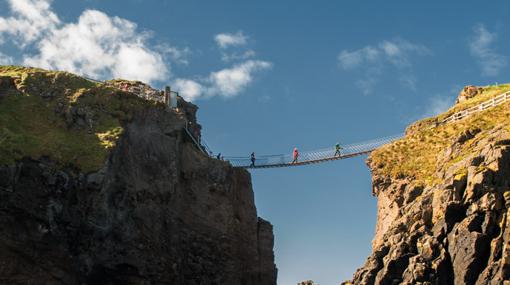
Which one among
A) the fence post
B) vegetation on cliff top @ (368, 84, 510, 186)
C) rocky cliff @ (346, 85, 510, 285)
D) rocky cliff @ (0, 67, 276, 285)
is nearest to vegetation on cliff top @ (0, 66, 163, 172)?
rocky cliff @ (0, 67, 276, 285)

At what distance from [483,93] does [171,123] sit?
39937 mm

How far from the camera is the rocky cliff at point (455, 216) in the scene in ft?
227

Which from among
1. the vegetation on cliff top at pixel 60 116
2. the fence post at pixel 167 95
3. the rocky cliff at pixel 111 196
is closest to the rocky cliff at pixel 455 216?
the rocky cliff at pixel 111 196

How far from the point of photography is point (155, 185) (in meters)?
82.0

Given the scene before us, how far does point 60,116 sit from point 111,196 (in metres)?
10.4

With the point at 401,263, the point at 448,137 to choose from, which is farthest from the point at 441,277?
the point at 448,137

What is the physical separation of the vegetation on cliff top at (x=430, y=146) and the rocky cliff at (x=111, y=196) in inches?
557

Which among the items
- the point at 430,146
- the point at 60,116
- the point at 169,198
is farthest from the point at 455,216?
the point at 60,116

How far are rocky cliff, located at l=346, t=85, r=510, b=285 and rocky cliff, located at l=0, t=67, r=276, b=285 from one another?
15.2m

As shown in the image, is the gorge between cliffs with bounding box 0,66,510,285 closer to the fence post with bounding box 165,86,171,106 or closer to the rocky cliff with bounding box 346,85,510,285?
the rocky cliff with bounding box 346,85,510,285

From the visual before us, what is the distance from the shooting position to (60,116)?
82.2m

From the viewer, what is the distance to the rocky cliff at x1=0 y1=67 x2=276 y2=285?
7162cm

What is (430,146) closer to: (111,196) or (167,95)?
(167,95)

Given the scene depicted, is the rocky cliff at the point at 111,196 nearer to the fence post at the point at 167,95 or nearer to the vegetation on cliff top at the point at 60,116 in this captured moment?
the vegetation on cliff top at the point at 60,116
